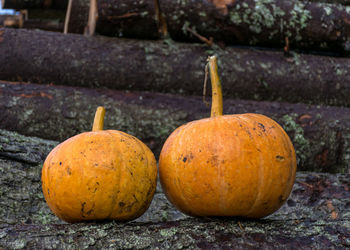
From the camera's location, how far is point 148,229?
4.46ft

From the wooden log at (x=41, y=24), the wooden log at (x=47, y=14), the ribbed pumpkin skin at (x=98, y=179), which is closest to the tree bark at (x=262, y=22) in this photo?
the ribbed pumpkin skin at (x=98, y=179)

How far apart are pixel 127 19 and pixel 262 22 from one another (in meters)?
1.21

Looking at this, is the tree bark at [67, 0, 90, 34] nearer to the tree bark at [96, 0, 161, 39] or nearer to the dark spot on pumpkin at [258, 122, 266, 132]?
the tree bark at [96, 0, 161, 39]

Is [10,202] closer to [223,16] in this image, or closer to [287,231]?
[287,231]

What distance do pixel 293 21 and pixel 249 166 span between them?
235cm

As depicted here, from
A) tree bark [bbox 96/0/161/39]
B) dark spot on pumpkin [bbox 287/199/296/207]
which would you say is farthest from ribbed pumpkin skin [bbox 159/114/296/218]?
tree bark [bbox 96/0/161/39]

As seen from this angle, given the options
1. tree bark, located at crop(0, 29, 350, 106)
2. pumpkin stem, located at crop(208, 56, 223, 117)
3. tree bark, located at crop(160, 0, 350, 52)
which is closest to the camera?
pumpkin stem, located at crop(208, 56, 223, 117)

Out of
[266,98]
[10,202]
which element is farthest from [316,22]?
[10,202]

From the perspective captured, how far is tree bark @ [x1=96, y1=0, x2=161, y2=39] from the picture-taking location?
3051 millimetres

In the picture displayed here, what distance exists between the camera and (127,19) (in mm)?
3117

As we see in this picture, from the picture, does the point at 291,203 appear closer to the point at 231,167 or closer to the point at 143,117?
the point at 231,167

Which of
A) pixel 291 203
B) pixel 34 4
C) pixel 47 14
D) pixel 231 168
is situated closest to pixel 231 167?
pixel 231 168

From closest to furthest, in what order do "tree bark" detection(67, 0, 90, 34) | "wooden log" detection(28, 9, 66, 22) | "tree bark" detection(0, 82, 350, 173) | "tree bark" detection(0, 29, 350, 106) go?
"tree bark" detection(0, 82, 350, 173)
"tree bark" detection(0, 29, 350, 106)
"tree bark" detection(67, 0, 90, 34)
"wooden log" detection(28, 9, 66, 22)

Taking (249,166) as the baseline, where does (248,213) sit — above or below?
below
